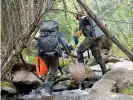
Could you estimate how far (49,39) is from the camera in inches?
293

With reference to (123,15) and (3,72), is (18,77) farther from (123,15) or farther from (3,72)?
(123,15)

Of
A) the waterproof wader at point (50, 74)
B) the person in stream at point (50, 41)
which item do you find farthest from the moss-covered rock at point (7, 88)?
the person in stream at point (50, 41)

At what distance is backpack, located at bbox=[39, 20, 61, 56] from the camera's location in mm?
7477

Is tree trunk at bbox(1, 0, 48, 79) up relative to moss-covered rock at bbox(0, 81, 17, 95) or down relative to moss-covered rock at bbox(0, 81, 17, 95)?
up

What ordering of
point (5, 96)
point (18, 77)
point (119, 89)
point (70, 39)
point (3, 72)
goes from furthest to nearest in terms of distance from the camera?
1. point (70, 39)
2. point (18, 77)
3. point (5, 96)
4. point (119, 89)
5. point (3, 72)

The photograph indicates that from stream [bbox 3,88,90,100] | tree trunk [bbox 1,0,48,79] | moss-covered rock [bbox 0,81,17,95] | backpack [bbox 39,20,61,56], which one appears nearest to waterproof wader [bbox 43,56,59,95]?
stream [bbox 3,88,90,100]

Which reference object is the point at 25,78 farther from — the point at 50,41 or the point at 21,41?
the point at 21,41

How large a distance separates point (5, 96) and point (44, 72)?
144 centimetres

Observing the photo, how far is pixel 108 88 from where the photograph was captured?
6.37 metres

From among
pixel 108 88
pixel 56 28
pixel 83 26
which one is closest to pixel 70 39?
pixel 83 26

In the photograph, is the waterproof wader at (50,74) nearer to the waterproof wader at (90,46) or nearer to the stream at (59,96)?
the stream at (59,96)

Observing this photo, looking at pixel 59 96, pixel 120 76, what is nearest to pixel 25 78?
pixel 59 96

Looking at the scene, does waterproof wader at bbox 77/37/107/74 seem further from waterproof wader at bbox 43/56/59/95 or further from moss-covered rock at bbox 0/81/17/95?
moss-covered rock at bbox 0/81/17/95

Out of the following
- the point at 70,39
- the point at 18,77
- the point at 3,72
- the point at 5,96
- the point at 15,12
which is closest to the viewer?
the point at 3,72
